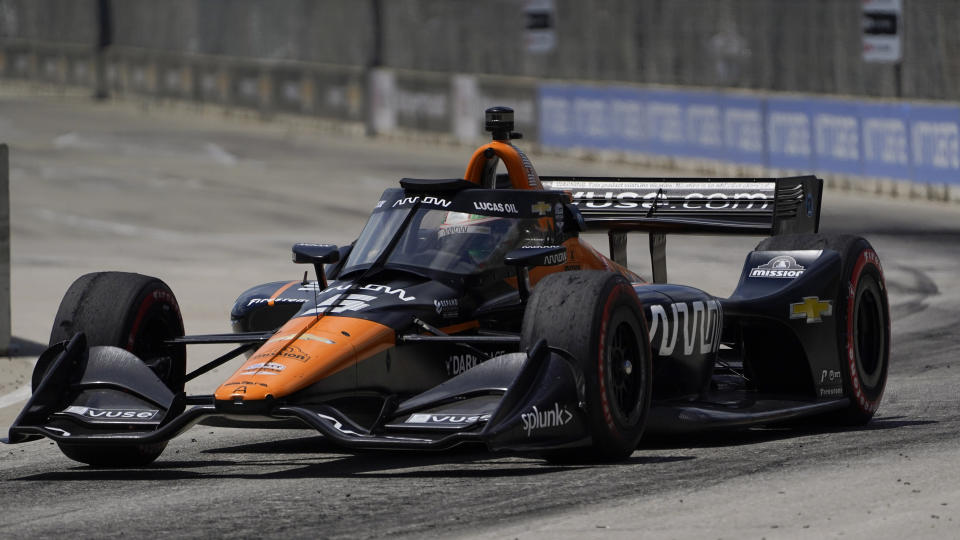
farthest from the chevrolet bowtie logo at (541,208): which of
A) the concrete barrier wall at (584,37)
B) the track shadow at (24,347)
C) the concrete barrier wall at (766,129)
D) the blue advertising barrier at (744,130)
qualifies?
the blue advertising barrier at (744,130)

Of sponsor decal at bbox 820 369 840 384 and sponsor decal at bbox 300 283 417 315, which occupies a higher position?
sponsor decal at bbox 300 283 417 315

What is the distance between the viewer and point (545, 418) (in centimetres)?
834

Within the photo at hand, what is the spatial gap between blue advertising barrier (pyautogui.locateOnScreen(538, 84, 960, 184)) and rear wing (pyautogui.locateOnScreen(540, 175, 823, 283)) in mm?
14325

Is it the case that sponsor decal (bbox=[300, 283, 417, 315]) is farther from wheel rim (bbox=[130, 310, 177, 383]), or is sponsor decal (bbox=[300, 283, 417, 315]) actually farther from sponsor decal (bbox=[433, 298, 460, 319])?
wheel rim (bbox=[130, 310, 177, 383])

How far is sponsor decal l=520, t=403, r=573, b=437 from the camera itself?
828cm

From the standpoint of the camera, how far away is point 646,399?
358 inches

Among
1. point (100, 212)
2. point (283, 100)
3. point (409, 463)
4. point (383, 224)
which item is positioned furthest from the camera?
point (283, 100)

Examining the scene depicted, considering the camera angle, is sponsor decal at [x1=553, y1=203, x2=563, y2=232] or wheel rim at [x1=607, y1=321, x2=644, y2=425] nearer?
wheel rim at [x1=607, y1=321, x2=644, y2=425]

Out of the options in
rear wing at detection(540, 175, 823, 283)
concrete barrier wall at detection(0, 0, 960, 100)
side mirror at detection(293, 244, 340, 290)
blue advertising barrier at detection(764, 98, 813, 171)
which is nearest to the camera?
side mirror at detection(293, 244, 340, 290)

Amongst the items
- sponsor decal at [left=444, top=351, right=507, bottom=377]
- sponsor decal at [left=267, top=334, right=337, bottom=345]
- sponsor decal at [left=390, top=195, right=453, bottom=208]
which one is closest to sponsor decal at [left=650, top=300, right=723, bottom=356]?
sponsor decal at [left=444, top=351, right=507, bottom=377]

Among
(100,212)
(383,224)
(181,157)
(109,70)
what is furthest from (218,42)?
(383,224)

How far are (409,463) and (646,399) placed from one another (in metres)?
1.29

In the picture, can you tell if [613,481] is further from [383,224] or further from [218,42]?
[218,42]

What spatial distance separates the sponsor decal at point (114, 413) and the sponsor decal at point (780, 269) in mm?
3889
